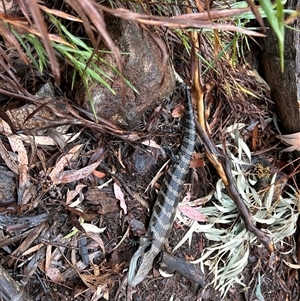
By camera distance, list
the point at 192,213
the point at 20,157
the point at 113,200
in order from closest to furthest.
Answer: the point at 20,157
the point at 113,200
the point at 192,213

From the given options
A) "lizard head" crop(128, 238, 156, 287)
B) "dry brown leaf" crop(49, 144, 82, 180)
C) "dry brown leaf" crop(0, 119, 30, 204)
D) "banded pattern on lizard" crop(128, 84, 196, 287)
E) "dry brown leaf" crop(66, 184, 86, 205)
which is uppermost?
"dry brown leaf" crop(0, 119, 30, 204)

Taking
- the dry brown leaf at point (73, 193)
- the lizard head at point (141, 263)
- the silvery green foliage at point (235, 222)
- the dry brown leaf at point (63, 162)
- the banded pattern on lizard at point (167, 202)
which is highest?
the dry brown leaf at point (63, 162)

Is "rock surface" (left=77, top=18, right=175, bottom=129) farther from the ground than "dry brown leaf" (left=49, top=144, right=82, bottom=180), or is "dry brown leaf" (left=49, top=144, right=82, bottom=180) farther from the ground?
"rock surface" (left=77, top=18, right=175, bottom=129)

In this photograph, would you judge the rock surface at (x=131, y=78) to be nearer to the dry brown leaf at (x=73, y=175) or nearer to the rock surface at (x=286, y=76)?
the dry brown leaf at (x=73, y=175)

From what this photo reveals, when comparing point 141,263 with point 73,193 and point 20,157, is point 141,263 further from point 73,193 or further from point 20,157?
point 20,157

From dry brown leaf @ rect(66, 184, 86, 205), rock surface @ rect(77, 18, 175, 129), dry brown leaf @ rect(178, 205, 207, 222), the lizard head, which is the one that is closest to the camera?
rock surface @ rect(77, 18, 175, 129)

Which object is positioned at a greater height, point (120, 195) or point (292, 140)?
point (120, 195)

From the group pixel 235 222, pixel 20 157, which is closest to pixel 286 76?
pixel 235 222

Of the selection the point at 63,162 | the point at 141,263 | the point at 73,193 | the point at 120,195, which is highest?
the point at 63,162

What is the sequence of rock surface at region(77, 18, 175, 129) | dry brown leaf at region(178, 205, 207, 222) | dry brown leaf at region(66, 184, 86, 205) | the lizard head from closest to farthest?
rock surface at region(77, 18, 175, 129), dry brown leaf at region(66, 184, 86, 205), the lizard head, dry brown leaf at region(178, 205, 207, 222)

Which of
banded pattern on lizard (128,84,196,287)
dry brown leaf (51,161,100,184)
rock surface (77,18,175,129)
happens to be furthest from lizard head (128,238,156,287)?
rock surface (77,18,175,129)

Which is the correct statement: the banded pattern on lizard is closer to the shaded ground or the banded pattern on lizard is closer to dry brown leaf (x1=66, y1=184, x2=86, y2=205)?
the shaded ground

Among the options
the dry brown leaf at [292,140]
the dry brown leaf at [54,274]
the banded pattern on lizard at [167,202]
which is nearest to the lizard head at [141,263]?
the banded pattern on lizard at [167,202]
